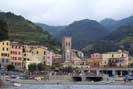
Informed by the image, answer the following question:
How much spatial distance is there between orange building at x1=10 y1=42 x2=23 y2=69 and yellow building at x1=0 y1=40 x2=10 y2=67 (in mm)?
2034

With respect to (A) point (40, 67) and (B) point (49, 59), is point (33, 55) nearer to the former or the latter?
(A) point (40, 67)

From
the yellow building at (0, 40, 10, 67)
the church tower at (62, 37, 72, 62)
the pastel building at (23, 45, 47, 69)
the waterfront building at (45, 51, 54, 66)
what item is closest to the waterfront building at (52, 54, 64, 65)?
the church tower at (62, 37, 72, 62)

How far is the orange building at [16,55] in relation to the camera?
148m

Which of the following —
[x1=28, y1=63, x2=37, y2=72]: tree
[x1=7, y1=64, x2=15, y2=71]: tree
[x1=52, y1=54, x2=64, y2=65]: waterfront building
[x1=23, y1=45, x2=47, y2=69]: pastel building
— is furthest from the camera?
[x1=52, y1=54, x2=64, y2=65]: waterfront building

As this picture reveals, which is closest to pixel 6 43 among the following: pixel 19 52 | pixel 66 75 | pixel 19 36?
pixel 19 52

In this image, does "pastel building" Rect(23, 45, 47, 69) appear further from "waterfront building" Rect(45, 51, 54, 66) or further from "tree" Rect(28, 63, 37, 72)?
"tree" Rect(28, 63, 37, 72)

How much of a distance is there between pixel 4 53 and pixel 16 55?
16.0 ft

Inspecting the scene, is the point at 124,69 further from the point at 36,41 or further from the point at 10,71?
the point at 10,71

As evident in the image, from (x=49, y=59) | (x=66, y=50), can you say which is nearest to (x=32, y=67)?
(x=49, y=59)

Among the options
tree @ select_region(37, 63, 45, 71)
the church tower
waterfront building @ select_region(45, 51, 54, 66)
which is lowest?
tree @ select_region(37, 63, 45, 71)

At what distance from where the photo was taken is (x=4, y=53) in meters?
145

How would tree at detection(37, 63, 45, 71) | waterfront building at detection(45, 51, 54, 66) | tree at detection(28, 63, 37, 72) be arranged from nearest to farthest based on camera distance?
tree at detection(28, 63, 37, 72), tree at detection(37, 63, 45, 71), waterfront building at detection(45, 51, 54, 66)

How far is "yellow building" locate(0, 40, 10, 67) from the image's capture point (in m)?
143

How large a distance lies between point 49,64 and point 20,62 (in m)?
20.8
